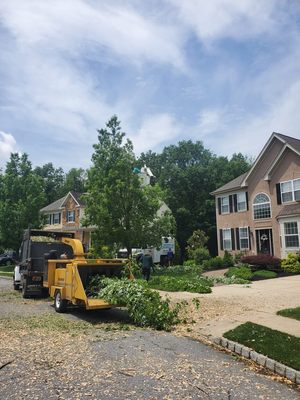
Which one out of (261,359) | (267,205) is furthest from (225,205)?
(261,359)

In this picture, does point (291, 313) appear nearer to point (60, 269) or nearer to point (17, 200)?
point (60, 269)

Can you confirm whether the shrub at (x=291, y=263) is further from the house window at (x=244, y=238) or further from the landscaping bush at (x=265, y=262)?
the house window at (x=244, y=238)

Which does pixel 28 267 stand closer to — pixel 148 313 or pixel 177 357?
pixel 148 313

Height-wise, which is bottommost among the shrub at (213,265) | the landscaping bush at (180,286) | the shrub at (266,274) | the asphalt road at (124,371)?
the asphalt road at (124,371)

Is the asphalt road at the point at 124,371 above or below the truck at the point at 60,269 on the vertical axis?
below

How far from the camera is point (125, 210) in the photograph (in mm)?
24906

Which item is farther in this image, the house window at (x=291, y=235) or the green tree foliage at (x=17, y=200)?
the green tree foliage at (x=17, y=200)

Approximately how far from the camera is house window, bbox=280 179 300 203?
26609 millimetres

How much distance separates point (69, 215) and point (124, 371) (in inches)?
1827

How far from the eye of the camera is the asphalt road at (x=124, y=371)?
5.22 metres

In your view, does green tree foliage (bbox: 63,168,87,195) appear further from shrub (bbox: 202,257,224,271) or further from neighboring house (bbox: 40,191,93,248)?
shrub (bbox: 202,257,224,271)

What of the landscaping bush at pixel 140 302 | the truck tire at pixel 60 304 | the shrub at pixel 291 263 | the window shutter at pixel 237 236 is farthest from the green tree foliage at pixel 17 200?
the landscaping bush at pixel 140 302

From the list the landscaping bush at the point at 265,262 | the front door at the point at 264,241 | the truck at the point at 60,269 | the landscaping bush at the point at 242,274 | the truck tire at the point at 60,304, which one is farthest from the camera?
the front door at the point at 264,241

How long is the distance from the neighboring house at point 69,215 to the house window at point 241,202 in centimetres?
2084
